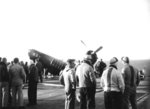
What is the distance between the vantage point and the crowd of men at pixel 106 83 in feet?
21.2

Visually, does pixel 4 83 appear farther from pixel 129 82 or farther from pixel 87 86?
pixel 129 82

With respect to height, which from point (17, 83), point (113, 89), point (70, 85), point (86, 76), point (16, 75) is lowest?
point (113, 89)

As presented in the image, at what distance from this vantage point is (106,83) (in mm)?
6535

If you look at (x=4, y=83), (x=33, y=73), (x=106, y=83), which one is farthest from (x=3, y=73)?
(x=106, y=83)

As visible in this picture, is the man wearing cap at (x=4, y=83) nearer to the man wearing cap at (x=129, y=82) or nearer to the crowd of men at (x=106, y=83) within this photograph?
the crowd of men at (x=106, y=83)

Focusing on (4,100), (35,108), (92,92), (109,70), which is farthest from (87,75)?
(4,100)

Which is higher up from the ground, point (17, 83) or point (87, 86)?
point (17, 83)

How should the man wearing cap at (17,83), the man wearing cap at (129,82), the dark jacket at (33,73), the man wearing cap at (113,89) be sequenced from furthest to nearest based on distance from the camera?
1. the dark jacket at (33,73)
2. the man wearing cap at (17,83)
3. the man wearing cap at (129,82)
4. the man wearing cap at (113,89)

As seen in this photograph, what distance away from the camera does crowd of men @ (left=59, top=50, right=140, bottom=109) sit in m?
6.45

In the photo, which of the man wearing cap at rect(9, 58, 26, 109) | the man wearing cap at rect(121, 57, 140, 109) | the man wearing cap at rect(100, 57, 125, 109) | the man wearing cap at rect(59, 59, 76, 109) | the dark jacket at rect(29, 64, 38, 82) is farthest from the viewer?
the dark jacket at rect(29, 64, 38, 82)

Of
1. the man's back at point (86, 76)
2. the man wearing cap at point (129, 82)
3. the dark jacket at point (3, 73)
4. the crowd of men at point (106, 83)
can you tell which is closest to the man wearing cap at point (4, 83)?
the dark jacket at point (3, 73)

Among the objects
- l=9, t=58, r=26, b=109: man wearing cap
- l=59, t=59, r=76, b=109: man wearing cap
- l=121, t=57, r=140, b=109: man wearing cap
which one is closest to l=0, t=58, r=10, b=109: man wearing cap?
l=9, t=58, r=26, b=109: man wearing cap

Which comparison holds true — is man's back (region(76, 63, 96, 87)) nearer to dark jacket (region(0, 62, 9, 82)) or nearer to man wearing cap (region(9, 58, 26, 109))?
man wearing cap (region(9, 58, 26, 109))

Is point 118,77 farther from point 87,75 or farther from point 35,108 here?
point 35,108
